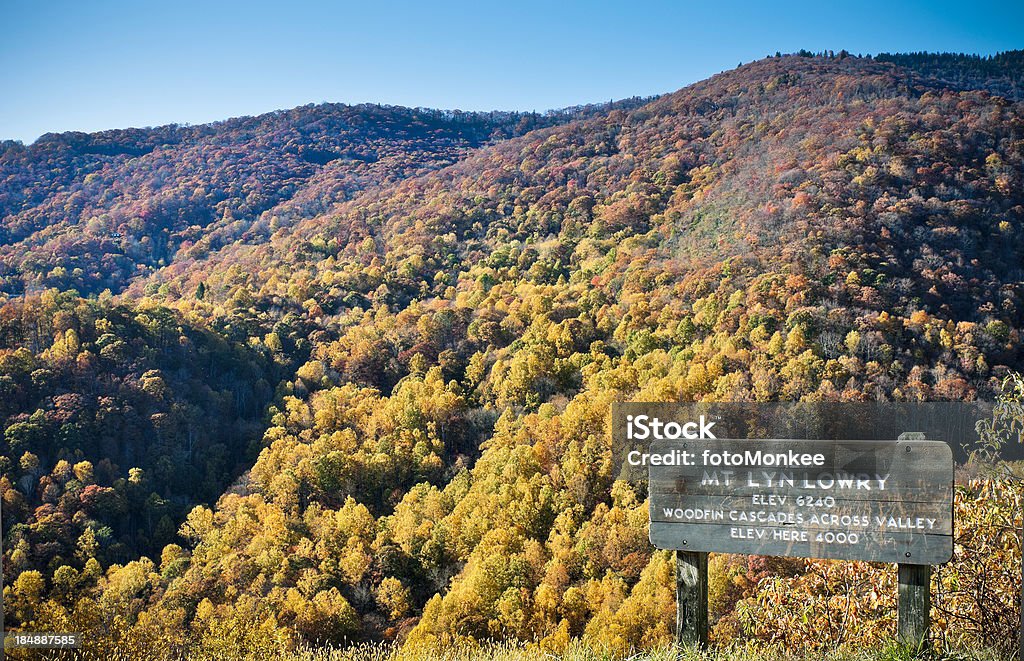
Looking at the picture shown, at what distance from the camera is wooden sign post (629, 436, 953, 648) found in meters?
3.46

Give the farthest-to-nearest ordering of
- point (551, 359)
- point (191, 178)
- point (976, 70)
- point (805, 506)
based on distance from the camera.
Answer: point (191, 178), point (976, 70), point (551, 359), point (805, 506)

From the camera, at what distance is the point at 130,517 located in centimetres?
2309

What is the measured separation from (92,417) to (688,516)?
26.5 metres

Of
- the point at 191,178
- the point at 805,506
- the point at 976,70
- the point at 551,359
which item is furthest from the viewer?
the point at 191,178

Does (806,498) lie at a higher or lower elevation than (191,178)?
lower

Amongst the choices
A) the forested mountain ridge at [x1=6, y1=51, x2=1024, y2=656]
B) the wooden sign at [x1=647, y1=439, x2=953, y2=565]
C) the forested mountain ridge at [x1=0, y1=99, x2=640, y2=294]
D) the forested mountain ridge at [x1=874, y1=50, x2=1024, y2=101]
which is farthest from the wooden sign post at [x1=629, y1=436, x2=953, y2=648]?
the forested mountain ridge at [x1=0, y1=99, x2=640, y2=294]

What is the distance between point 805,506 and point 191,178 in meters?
66.0

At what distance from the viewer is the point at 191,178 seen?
203 feet

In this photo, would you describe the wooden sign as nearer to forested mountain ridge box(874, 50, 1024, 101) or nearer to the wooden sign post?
the wooden sign post

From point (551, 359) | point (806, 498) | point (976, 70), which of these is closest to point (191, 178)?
point (551, 359)

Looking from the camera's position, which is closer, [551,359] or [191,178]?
[551,359]

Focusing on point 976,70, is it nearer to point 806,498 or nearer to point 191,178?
point 806,498

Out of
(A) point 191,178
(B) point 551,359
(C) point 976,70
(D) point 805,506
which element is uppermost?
(A) point 191,178

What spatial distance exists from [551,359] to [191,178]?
4726 centimetres
